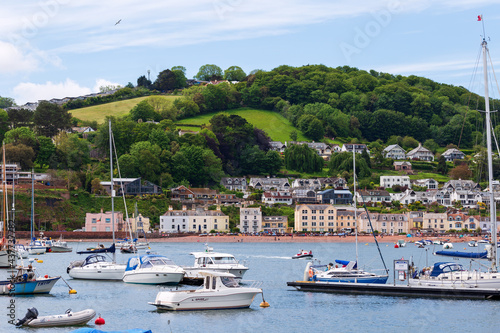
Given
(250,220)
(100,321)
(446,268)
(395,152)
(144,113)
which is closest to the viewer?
(100,321)

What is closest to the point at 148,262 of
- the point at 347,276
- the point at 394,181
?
the point at 347,276

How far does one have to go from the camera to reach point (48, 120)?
521 ft

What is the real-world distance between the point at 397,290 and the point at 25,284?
72.7 feet

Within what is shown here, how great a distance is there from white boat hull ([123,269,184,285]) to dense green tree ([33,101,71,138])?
115 m

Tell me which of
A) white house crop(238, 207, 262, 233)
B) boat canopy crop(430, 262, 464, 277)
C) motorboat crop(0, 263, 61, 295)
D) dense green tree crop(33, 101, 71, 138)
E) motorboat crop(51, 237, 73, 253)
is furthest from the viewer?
dense green tree crop(33, 101, 71, 138)

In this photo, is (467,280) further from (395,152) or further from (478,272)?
(395,152)

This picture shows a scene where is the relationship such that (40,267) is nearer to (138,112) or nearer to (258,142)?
(258,142)

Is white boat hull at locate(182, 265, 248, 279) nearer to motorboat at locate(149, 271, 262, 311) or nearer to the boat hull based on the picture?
the boat hull

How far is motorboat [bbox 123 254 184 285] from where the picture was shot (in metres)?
48.8

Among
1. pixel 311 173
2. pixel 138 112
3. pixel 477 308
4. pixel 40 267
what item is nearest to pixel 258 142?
pixel 311 173

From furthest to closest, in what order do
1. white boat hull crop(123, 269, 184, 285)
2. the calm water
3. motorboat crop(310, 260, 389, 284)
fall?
white boat hull crop(123, 269, 184, 285), motorboat crop(310, 260, 389, 284), the calm water

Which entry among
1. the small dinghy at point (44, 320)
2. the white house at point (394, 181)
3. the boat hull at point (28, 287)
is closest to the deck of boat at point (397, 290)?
the boat hull at point (28, 287)

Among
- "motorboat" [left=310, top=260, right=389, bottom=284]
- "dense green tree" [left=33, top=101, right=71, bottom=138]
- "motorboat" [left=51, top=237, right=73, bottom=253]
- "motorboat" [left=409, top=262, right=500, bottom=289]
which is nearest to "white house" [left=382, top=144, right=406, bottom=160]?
"dense green tree" [left=33, top=101, right=71, bottom=138]

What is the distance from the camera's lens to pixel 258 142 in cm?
17088
